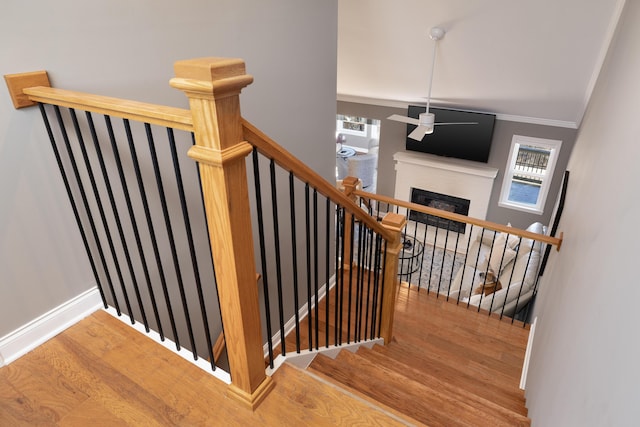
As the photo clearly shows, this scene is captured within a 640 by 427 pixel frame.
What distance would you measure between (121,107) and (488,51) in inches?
201

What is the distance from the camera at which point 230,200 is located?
1.11m

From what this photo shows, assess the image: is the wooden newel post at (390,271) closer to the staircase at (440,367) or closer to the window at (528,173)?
the staircase at (440,367)

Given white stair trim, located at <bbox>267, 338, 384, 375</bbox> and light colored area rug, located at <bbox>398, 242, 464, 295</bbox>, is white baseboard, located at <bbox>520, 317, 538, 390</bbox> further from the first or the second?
light colored area rug, located at <bbox>398, 242, 464, 295</bbox>

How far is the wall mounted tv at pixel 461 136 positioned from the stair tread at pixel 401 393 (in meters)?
5.49

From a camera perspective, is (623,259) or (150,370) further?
(150,370)

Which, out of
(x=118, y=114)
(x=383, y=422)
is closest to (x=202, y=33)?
(x=118, y=114)

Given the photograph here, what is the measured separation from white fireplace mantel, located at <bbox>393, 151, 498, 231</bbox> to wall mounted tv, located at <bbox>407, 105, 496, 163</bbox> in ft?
0.68

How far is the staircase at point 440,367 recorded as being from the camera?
2.21 meters

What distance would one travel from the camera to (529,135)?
6656 mm

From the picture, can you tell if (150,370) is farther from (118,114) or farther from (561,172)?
(561,172)

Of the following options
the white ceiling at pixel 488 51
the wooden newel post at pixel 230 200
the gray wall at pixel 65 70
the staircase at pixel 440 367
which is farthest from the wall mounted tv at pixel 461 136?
the wooden newel post at pixel 230 200

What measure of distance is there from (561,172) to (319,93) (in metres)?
5.19

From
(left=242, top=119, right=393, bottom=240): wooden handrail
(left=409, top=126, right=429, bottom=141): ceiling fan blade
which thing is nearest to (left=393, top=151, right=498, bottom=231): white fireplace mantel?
(left=409, top=126, right=429, bottom=141): ceiling fan blade

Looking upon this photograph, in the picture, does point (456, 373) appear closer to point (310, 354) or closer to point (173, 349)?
point (310, 354)
